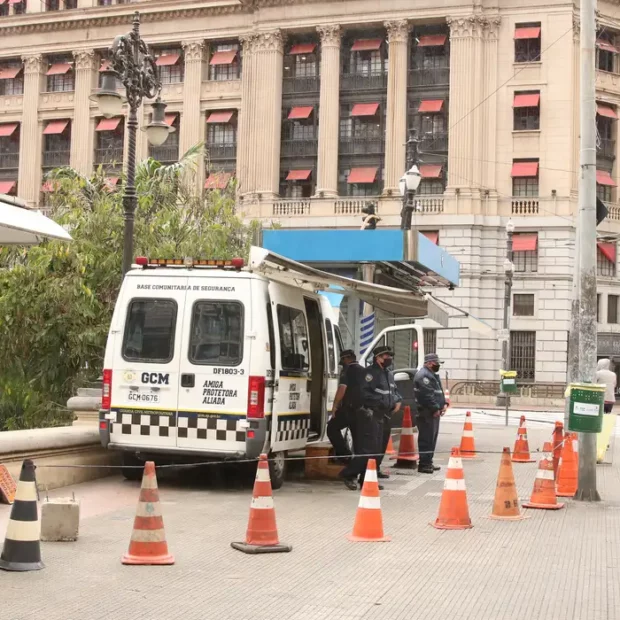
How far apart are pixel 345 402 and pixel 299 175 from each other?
39.6 metres

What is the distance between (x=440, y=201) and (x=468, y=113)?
14.5ft

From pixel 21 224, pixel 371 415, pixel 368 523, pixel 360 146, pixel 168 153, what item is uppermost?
pixel 168 153

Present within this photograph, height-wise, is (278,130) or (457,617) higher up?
(278,130)

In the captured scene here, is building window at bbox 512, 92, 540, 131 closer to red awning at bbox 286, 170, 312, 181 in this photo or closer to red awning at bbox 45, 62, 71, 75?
red awning at bbox 286, 170, 312, 181

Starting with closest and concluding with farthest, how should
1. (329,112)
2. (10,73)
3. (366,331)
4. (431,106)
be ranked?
(366,331), (431,106), (329,112), (10,73)

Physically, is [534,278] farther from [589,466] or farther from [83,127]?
[589,466]

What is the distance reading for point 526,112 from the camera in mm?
49500

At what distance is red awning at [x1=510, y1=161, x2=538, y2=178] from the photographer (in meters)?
48.3

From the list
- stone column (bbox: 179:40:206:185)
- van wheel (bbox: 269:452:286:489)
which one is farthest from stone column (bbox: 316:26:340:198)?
van wheel (bbox: 269:452:286:489)

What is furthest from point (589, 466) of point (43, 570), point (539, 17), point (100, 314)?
point (539, 17)

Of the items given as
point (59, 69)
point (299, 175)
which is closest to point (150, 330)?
point (299, 175)

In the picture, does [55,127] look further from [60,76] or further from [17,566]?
[17,566]

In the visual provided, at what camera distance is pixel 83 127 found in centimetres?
5650

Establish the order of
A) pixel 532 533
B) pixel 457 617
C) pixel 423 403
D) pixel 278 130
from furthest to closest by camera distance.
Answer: pixel 278 130 → pixel 423 403 → pixel 532 533 → pixel 457 617
